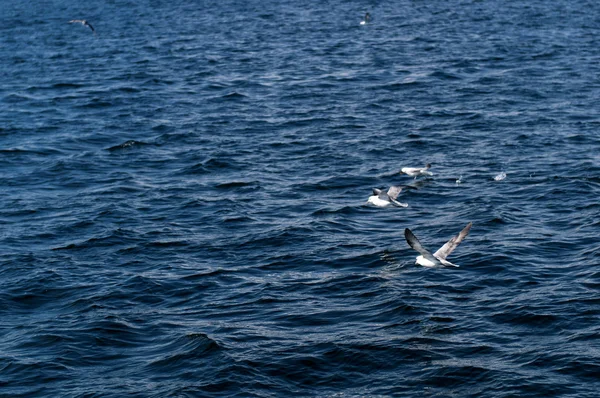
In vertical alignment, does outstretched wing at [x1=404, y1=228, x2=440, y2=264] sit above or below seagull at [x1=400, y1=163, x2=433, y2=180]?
above

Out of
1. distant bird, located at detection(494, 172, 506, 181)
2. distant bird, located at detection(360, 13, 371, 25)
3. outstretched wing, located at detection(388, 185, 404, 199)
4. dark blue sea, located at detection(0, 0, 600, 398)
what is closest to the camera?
dark blue sea, located at detection(0, 0, 600, 398)

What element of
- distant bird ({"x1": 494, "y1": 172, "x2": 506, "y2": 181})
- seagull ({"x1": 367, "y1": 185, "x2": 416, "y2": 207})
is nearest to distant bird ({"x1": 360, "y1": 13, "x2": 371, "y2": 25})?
distant bird ({"x1": 494, "y1": 172, "x2": 506, "y2": 181})

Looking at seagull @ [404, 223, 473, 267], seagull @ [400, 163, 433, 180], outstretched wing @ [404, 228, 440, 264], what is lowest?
seagull @ [400, 163, 433, 180]

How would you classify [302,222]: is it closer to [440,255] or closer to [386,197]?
[386,197]

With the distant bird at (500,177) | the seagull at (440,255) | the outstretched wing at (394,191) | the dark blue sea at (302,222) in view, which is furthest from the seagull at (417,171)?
the seagull at (440,255)

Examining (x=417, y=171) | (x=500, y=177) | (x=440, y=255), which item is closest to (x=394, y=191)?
(x=417, y=171)

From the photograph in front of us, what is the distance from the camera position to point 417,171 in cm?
3083

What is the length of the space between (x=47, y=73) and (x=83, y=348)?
34386mm

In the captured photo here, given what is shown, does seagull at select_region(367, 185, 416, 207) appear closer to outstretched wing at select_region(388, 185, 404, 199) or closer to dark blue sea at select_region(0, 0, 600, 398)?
outstretched wing at select_region(388, 185, 404, 199)

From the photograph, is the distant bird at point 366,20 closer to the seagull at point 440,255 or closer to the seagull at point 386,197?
the seagull at point 386,197

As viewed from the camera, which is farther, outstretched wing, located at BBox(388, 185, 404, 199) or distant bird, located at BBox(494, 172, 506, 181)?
distant bird, located at BBox(494, 172, 506, 181)

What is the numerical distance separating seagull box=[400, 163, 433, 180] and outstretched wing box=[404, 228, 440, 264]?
26.4 feet

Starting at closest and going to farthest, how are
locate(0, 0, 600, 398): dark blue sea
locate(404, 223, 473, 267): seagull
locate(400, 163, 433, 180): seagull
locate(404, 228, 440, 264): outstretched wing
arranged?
locate(0, 0, 600, 398): dark blue sea → locate(404, 228, 440, 264): outstretched wing → locate(404, 223, 473, 267): seagull → locate(400, 163, 433, 180): seagull

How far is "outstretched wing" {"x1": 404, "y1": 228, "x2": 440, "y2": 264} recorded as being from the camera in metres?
21.0
